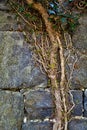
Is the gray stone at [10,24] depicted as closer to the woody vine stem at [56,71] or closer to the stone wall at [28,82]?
the stone wall at [28,82]

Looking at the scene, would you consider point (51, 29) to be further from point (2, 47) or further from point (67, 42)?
point (2, 47)

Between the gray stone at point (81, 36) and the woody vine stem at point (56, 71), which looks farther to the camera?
the gray stone at point (81, 36)

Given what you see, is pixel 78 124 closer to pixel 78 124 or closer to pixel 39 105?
pixel 78 124

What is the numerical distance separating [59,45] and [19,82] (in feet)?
1.59

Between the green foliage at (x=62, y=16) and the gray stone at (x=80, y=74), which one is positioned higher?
the green foliage at (x=62, y=16)

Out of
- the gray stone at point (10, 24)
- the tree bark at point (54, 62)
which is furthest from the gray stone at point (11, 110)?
the gray stone at point (10, 24)

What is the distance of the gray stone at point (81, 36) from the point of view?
2637 mm

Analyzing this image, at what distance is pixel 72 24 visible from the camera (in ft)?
8.53

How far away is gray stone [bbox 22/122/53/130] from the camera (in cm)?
253

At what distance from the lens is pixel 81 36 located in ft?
8.70

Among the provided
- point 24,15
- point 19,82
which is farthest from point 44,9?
point 19,82

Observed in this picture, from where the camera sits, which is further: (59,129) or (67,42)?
(67,42)

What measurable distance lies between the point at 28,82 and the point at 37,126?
39cm

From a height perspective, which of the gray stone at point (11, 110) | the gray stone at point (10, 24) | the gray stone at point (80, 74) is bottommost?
the gray stone at point (11, 110)
